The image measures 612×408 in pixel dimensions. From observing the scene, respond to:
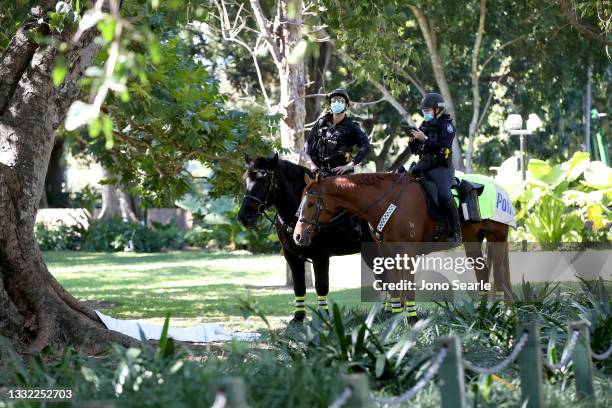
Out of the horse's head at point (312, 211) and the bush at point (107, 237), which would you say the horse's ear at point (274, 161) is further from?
the bush at point (107, 237)

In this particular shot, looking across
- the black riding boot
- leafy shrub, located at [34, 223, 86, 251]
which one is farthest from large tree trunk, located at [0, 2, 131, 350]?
leafy shrub, located at [34, 223, 86, 251]

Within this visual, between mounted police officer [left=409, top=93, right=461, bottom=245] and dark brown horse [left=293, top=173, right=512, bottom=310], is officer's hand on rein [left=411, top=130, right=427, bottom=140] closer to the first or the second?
mounted police officer [left=409, top=93, right=461, bottom=245]

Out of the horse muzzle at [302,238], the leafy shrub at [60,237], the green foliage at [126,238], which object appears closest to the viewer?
the horse muzzle at [302,238]

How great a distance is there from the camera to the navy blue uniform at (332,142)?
13203mm

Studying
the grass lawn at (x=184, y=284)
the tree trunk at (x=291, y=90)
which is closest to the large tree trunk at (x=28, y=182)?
the grass lawn at (x=184, y=284)

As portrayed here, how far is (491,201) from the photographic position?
539 inches

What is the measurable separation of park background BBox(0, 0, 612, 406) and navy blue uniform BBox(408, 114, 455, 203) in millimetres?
1010

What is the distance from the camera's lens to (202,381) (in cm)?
605

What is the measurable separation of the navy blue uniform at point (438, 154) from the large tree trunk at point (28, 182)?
4326 millimetres

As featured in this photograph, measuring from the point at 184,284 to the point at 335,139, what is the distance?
10.9 meters

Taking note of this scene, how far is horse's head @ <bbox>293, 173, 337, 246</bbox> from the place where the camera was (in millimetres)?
11703

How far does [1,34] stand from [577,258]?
1357cm

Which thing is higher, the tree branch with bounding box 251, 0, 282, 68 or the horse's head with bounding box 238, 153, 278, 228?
the tree branch with bounding box 251, 0, 282, 68

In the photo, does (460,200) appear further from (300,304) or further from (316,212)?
(300,304)
